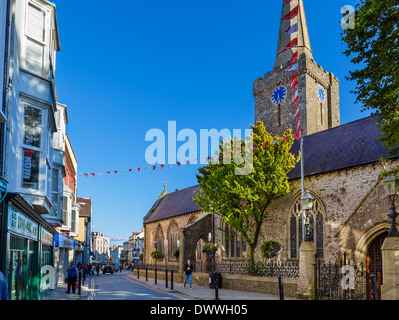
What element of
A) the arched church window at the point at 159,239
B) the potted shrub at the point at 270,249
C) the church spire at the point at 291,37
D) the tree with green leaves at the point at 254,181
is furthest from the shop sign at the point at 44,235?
the arched church window at the point at 159,239

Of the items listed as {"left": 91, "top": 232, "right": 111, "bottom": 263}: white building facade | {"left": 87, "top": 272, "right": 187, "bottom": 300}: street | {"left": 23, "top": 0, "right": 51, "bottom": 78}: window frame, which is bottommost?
{"left": 91, "top": 232, "right": 111, "bottom": 263}: white building facade

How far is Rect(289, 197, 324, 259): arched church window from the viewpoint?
21531 mm

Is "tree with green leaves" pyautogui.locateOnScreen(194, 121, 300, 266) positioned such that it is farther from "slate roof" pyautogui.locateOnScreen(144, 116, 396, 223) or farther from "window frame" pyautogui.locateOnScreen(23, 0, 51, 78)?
"window frame" pyautogui.locateOnScreen(23, 0, 51, 78)

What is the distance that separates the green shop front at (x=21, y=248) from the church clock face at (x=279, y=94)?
28.8 m

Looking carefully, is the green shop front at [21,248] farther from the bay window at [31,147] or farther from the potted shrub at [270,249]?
the potted shrub at [270,249]

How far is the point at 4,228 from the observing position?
8148 mm

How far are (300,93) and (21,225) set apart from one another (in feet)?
100

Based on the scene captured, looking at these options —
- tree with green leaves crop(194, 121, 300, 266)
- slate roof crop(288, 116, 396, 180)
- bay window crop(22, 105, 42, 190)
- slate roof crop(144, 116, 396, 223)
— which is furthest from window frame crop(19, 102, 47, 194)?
slate roof crop(288, 116, 396, 180)

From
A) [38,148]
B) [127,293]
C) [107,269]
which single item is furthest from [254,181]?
[107,269]

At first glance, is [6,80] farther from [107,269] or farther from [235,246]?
[107,269]

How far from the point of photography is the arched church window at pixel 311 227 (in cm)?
2153

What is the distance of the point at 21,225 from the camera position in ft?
32.6

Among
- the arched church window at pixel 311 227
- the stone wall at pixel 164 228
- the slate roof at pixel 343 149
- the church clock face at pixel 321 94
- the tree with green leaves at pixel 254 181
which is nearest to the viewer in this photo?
the slate roof at pixel 343 149
